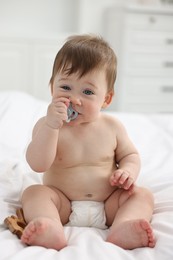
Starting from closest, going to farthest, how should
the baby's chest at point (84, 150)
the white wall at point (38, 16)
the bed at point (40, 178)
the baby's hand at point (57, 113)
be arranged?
1. the bed at point (40, 178)
2. the baby's hand at point (57, 113)
3. the baby's chest at point (84, 150)
4. the white wall at point (38, 16)

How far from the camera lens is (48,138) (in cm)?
87

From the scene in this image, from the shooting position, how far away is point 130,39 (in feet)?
9.64

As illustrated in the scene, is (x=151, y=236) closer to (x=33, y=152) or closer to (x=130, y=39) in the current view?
(x=33, y=152)

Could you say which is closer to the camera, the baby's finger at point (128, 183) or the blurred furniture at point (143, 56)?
the baby's finger at point (128, 183)

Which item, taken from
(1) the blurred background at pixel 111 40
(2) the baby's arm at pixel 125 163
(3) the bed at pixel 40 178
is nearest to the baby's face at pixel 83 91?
(2) the baby's arm at pixel 125 163

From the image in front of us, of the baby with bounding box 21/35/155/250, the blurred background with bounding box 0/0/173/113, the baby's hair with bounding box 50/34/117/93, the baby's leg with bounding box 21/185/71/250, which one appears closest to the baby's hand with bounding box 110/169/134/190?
the baby with bounding box 21/35/155/250

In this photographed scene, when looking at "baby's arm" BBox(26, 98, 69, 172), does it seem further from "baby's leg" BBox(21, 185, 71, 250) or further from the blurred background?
the blurred background

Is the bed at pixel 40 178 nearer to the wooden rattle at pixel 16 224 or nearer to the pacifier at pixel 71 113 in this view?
the wooden rattle at pixel 16 224

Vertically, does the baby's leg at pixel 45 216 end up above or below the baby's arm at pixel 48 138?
below

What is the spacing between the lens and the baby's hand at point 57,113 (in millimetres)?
845

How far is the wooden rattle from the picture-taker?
78cm

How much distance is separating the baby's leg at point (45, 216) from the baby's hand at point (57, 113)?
15 cm

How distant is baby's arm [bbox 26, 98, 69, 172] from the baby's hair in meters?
0.08

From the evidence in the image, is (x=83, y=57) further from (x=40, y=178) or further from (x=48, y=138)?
(x=40, y=178)
